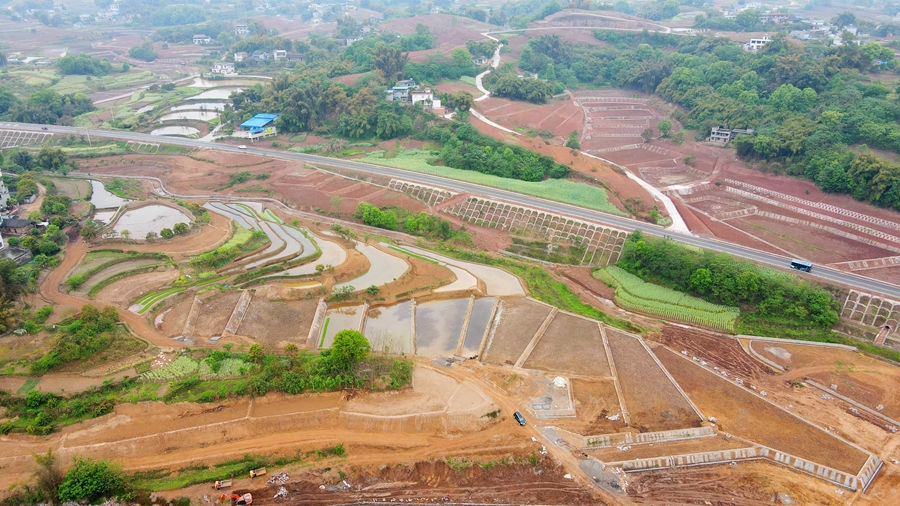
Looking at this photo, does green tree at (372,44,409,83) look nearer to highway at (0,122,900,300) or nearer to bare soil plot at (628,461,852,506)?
highway at (0,122,900,300)

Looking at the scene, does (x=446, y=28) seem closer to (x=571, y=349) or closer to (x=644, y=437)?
(x=571, y=349)

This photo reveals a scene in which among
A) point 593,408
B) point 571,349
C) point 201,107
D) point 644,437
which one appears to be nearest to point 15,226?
point 571,349

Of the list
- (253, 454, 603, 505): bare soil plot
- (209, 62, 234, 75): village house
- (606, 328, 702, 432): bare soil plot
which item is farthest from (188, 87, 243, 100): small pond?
(606, 328, 702, 432): bare soil plot

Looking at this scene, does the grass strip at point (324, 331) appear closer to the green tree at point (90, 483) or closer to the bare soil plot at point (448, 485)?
the bare soil plot at point (448, 485)

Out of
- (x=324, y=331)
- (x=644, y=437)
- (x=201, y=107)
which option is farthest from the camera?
(x=201, y=107)

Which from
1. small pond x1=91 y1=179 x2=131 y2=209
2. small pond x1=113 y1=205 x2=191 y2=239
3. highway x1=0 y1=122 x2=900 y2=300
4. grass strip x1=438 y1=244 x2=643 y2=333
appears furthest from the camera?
small pond x1=91 y1=179 x2=131 y2=209

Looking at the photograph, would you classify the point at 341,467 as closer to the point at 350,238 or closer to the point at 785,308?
the point at 350,238
